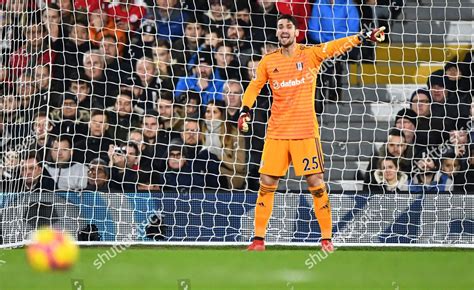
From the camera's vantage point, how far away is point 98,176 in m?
9.23

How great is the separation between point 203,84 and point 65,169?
161cm

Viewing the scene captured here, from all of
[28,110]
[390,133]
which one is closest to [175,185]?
[28,110]

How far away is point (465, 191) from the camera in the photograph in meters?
9.19

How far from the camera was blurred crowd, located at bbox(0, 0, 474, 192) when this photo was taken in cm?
922

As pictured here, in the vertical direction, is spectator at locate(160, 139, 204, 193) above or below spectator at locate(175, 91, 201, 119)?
below

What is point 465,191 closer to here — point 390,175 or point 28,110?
point 390,175

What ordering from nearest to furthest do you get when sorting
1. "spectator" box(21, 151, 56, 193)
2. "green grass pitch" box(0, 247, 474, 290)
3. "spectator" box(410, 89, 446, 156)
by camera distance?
1. "green grass pitch" box(0, 247, 474, 290)
2. "spectator" box(21, 151, 56, 193)
3. "spectator" box(410, 89, 446, 156)

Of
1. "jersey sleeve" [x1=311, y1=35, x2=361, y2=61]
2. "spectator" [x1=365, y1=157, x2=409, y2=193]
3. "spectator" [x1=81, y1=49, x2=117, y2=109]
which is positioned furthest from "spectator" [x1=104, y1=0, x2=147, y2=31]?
"spectator" [x1=365, y1=157, x2=409, y2=193]

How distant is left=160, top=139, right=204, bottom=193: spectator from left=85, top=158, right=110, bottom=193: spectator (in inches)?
20.9

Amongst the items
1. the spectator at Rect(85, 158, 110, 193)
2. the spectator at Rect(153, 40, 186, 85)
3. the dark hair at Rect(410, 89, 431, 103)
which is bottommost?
the spectator at Rect(85, 158, 110, 193)

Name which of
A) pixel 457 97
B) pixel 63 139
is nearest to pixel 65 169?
pixel 63 139

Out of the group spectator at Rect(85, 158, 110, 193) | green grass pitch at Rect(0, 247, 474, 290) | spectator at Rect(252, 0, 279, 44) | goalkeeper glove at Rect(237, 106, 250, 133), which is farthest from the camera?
spectator at Rect(252, 0, 279, 44)

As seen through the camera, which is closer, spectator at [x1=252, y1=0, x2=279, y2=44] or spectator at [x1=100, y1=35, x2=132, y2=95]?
spectator at [x1=100, y1=35, x2=132, y2=95]

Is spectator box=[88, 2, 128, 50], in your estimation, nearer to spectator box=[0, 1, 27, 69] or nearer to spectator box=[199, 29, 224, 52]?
spectator box=[0, 1, 27, 69]
